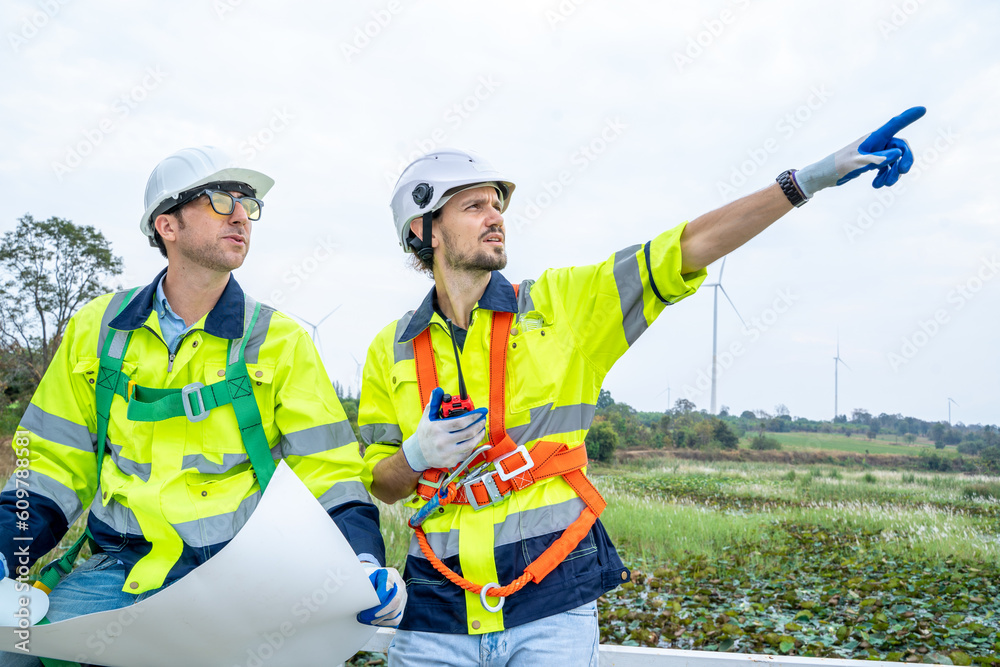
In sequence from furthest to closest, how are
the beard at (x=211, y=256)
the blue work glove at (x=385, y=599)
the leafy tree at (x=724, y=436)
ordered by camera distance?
1. the leafy tree at (x=724, y=436)
2. the beard at (x=211, y=256)
3. the blue work glove at (x=385, y=599)

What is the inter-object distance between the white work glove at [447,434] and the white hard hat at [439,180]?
0.93 meters

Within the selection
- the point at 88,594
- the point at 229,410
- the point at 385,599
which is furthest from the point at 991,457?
the point at 88,594

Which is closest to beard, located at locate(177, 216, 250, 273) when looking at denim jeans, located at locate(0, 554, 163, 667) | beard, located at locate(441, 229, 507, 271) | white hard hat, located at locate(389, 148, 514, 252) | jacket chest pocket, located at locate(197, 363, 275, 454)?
jacket chest pocket, located at locate(197, 363, 275, 454)

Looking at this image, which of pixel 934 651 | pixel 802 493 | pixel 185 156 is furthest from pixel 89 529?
pixel 802 493

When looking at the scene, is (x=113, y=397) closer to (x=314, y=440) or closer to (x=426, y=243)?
(x=314, y=440)

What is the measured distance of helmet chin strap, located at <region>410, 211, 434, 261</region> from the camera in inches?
118

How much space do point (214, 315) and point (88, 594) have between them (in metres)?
1.16

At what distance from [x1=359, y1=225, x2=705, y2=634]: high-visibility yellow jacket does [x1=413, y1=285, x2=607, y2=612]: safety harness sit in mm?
36

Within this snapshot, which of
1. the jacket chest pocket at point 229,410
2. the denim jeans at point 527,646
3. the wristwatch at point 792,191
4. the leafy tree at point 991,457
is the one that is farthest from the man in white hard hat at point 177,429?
the leafy tree at point 991,457

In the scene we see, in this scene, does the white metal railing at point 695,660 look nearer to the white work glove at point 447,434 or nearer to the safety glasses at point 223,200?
the white work glove at point 447,434

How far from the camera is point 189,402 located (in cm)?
260

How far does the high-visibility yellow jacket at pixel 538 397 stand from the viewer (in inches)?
94.2

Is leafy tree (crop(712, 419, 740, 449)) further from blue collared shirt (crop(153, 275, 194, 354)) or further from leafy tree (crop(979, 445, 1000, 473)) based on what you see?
blue collared shirt (crop(153, 275, 194, 354))

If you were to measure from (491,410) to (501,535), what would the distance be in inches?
17.9
